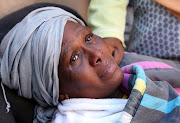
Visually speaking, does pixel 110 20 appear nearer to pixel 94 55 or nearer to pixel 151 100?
pixel 94 55

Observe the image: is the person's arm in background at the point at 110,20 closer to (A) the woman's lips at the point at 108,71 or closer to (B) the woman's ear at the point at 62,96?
(A) the woman's lips at the point at 108,71

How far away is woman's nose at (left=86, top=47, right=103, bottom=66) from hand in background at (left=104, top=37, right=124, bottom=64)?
0.29 m

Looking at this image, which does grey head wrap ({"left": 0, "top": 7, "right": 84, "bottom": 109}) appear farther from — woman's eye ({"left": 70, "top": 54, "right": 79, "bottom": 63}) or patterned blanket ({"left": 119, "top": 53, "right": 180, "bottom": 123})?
patterned blanket ({"left": 119, "top": 53, "right": 180, "bottom": 123})

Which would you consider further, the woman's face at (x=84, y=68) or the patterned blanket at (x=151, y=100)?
the woman's face at (x=84, y=68)

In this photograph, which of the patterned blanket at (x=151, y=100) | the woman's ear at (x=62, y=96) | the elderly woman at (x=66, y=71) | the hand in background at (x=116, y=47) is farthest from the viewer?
the hand in background at (x=116, y=47)

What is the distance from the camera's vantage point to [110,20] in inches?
Answer: 62.7

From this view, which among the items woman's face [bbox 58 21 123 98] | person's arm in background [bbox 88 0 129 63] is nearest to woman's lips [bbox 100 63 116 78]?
woman's face [bbox 58 21 123 98]

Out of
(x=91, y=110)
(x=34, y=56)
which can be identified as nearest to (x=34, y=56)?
(x=34, y=56)

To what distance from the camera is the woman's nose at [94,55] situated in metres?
1.15

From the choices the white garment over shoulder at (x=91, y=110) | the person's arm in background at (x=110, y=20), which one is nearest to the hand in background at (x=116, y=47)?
the person's arm in background at (x=110, y=20)

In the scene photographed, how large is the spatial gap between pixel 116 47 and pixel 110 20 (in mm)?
216

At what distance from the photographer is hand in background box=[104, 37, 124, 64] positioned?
1458 mm

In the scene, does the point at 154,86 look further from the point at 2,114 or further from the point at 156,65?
the point at 2,114

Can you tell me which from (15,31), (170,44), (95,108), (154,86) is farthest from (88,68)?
(170,44)
